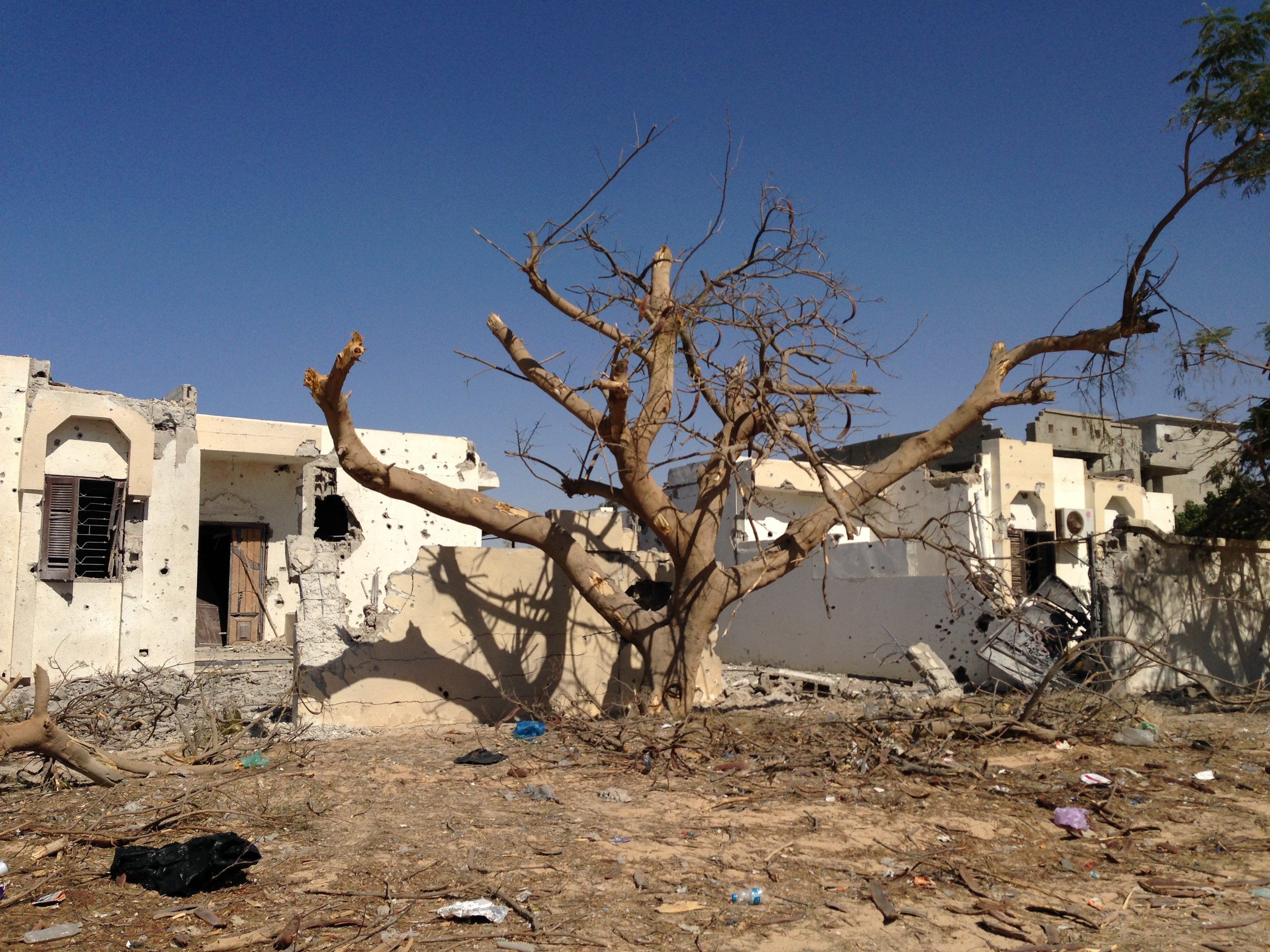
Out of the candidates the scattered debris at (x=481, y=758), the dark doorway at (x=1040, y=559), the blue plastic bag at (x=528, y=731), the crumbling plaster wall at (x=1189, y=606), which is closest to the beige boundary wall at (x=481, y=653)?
the blue plastic bag at (x=528, y=731)

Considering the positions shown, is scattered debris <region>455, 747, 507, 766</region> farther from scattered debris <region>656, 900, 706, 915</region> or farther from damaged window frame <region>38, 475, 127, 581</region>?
damaged window frame <region>38, 475, 127, 581</region>

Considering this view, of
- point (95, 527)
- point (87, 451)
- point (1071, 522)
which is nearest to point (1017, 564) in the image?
point (1071, 522)

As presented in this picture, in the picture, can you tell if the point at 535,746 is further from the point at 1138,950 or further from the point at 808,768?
the point at 1138,950

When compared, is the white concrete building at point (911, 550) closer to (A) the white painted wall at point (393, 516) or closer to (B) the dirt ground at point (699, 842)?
(B) the dirt ground at point (699, 842)

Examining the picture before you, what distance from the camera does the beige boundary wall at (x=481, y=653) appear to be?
28.7 feet

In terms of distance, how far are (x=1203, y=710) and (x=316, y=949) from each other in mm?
10558

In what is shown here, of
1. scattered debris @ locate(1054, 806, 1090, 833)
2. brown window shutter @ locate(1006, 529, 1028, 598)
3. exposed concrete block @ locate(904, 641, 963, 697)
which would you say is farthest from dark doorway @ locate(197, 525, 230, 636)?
brown window shutter @ locate(1006, 529, 1028, 598)

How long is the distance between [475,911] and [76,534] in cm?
1100

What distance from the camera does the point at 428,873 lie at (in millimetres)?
4555

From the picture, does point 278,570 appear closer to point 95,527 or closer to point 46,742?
point 95,527

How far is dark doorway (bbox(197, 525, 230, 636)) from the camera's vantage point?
709 inches

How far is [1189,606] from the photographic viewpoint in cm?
1237

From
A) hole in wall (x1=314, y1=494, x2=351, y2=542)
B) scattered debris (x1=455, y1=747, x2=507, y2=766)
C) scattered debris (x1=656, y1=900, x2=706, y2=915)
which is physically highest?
hole in wall (x1=314, y1=494, x2=351, y2=542)

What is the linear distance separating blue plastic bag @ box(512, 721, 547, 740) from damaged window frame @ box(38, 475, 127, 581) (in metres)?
7.55
